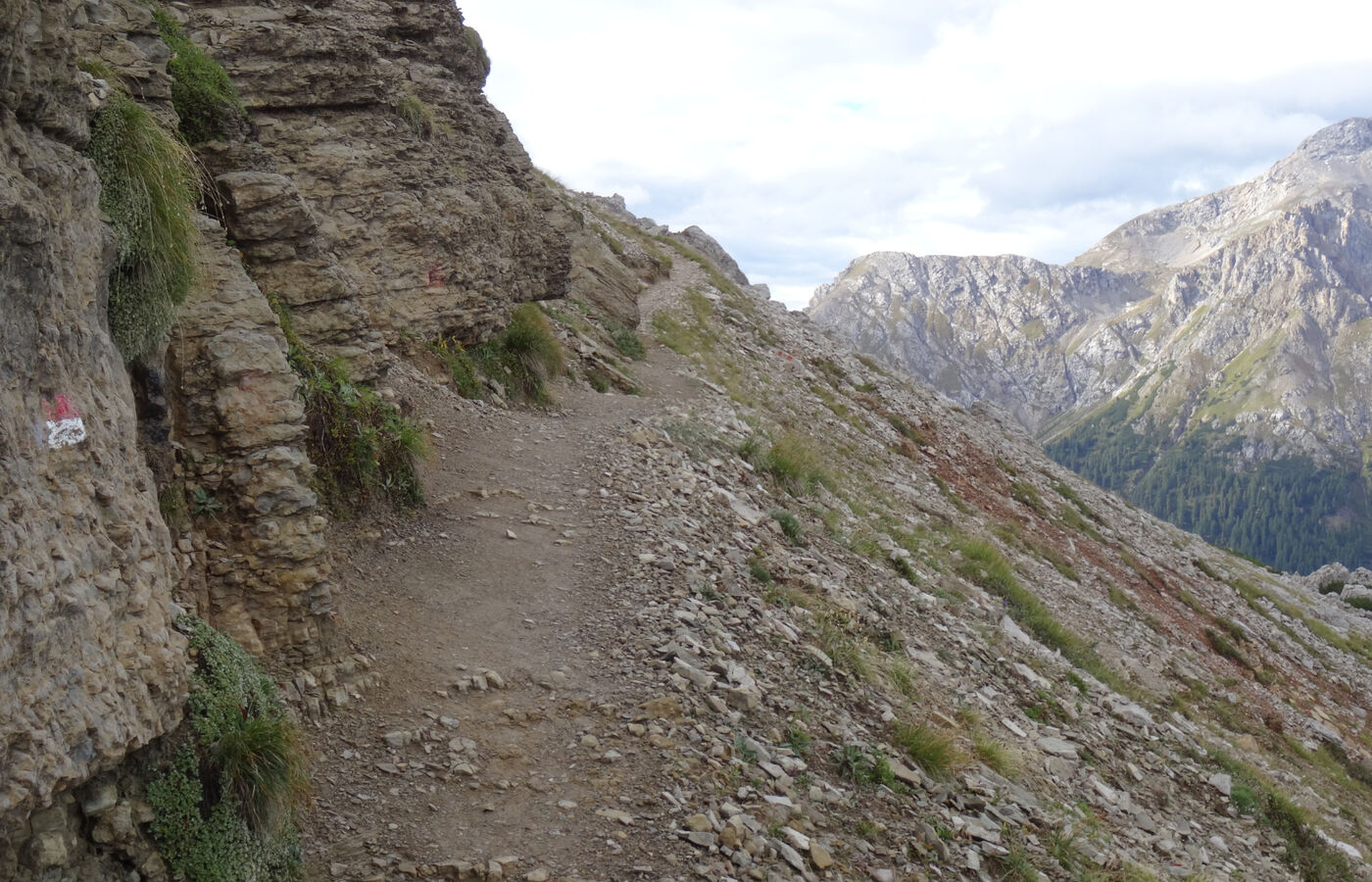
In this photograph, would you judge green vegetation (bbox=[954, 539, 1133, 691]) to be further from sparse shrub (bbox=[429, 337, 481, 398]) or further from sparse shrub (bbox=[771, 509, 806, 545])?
sparse shrub (bbox=[429, 337, 481, 398])

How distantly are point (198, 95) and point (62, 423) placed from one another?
5.44 meters

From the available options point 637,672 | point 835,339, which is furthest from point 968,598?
point 835,339

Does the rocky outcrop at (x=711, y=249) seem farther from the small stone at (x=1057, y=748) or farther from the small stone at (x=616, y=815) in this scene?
the small stone at (x=616, y=815)

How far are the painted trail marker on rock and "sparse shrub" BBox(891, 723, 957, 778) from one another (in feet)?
25.2

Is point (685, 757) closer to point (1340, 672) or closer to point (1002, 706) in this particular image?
point (1002, 706)

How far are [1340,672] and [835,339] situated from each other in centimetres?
2550

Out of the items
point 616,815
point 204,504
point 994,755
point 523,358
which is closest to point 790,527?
point 994,755

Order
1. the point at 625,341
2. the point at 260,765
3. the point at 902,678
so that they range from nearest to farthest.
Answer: the point at 260,765
the point at 902,678
the point at 625,341

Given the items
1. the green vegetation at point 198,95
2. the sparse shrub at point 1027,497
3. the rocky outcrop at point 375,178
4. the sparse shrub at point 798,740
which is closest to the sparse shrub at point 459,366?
the rocky outcrop at point 375,178

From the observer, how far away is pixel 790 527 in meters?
13.9

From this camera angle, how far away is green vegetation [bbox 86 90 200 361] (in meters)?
6.04

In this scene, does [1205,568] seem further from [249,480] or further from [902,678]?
[249,480]

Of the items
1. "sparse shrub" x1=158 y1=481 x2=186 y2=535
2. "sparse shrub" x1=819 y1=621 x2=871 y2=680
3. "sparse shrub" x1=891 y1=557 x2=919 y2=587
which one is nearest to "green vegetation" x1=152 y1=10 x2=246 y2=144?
"sparse shrub" x1=158 y1=481 x2=186 y2=535

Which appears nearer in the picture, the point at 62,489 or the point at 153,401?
the point at 62,489
